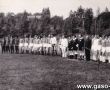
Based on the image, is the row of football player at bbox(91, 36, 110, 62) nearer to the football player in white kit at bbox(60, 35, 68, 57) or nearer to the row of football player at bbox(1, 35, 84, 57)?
the row of football player at bbox(1, 35, 84, 57)

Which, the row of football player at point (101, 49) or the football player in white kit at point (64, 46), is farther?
the football player in white kit at point (64, 46)

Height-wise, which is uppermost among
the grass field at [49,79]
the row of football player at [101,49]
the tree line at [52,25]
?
the tree line at [52,25]

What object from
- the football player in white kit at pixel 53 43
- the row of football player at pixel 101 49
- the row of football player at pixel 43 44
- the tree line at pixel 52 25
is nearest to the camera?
the row of football player at pixel 101 49

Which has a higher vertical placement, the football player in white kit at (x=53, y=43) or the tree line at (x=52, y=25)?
the tree line at (x=52, y=25)

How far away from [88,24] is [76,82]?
7.35 m

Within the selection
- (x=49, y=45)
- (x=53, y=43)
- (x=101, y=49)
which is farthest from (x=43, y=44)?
(x=101, y=49)

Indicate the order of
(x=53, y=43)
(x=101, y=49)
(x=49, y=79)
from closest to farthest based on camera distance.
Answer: (x=49, y=79) < (x=101, y=49) < (x=53, y=43)

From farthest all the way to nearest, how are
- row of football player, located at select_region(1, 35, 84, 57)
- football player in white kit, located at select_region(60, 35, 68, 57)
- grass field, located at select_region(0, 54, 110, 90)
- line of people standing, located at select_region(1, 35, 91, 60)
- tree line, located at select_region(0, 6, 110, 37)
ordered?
tree line, located at select_region(0, 6, 110, 37)
football player in white kit, located at select_region(60, 35, 68, 57)
row of football player, located at select_region(1, 35, 84, 57)
line of people standing, located at select_region(1, 35, 91, 60)
grass field, located at select_region(0, 54, 110, 90)

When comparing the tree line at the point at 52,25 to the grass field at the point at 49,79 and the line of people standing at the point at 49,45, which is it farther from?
the grass field at the point at 49,79

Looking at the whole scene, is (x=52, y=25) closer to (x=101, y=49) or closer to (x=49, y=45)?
(x=49, y=45)

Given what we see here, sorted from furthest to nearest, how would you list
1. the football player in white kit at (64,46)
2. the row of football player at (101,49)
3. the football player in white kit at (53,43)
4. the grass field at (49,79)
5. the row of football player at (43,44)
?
the football player in white kit at (53,43) → the football player in white kit at (64,46) → the row of football player at (43,44) → the row of football player at (101,49) → the grass field at (49,79)

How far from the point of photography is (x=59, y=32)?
53.3 ft

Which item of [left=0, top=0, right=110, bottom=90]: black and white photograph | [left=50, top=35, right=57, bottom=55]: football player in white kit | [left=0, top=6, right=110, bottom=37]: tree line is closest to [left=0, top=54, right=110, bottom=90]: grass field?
[left=0, top=0, right=110, bottom=90]: black and white photograph

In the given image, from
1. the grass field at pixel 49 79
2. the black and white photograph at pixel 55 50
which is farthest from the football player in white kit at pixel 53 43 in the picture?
the grass field at pixel 49 79
